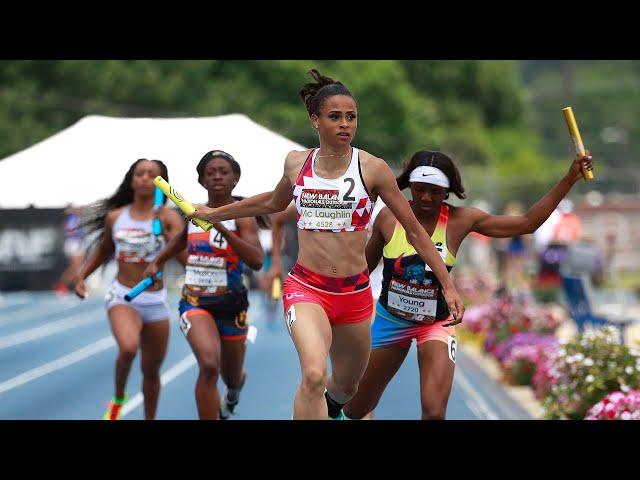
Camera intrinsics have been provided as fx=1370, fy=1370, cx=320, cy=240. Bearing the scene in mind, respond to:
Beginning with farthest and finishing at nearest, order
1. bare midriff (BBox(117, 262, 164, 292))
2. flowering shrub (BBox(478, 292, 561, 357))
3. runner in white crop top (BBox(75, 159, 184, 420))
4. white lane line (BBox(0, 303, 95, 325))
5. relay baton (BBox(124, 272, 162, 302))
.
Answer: white lane line (BBox(0, 303, 95, 325))
flowering shrub (BBox(478, 292, 561, 357))
bare midriff (BBox(117, 262, 164, 292))
runner in white crop top (BBox(75, 159, 184, 420))
relay baton (BBox(124, 272, 162, 302))

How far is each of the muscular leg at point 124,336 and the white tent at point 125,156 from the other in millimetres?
1107

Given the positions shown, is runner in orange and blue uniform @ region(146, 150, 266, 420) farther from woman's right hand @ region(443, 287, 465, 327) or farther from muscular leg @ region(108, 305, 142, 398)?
woman's right hand @ region(443, 287, 465, 327)

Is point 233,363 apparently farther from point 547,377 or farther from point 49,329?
point 49,329

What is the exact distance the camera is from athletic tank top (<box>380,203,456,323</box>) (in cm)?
850

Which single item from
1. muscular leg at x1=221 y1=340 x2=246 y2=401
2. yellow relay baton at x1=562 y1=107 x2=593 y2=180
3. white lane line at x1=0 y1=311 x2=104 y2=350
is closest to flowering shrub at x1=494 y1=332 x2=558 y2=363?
muscular leg at x1=221 y1=340 x2=246 y2=401

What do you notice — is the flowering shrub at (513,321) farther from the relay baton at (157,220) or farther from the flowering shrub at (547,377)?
the relay baton at (157,220)

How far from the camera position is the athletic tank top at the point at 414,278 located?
850cm

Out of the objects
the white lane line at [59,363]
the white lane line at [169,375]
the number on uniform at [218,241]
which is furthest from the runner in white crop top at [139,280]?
the white lane line at [59,363]

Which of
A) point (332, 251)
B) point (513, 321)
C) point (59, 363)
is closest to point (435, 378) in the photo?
point (332, 251)

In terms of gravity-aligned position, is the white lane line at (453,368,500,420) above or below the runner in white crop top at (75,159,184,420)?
below

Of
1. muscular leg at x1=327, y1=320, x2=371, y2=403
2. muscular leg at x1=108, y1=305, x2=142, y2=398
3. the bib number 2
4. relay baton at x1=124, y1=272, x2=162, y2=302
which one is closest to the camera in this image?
muscular leg at x1=327, y1=320, x2=371, y2=403

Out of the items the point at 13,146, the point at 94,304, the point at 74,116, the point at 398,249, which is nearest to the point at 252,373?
the point at 398,249
